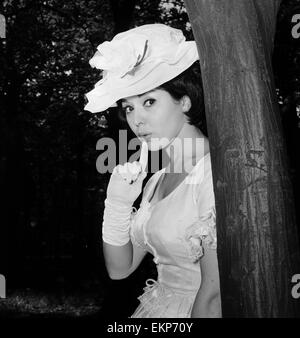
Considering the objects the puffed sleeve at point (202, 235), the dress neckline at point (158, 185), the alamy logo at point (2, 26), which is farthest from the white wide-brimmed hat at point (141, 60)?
the alamy logo at point (2, 26)

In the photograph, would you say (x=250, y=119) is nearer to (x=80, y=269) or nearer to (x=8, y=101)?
(x=8, y=101)

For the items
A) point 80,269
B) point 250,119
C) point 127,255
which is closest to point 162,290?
point 127,255

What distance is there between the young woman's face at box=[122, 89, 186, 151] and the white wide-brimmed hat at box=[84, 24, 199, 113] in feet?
0.21

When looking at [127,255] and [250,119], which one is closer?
[250,119]

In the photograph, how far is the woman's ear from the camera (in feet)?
8.49

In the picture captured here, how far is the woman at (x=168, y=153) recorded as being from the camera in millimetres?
2402

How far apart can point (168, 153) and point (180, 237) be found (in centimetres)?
59

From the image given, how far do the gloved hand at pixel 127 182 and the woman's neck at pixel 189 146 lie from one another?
0.20 meters

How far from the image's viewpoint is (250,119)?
192cm

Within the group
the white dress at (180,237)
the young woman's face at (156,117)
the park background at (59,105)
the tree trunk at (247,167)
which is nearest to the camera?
the tree trunk at (247,167)

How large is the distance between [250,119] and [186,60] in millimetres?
750

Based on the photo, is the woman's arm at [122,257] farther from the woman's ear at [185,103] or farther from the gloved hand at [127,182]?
the woman's ear at [185,103]

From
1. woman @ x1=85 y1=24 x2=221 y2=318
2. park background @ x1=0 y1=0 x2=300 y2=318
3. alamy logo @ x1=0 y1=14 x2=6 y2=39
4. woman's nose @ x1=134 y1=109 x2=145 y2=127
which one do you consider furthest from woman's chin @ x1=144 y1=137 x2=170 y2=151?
alamy logo @ x1=0 y1=14 x2=6 y2=39

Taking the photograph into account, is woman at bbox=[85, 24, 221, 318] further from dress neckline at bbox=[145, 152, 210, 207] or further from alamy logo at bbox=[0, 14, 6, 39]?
alamy logo at bbox=[0, 14, 6, 39]
